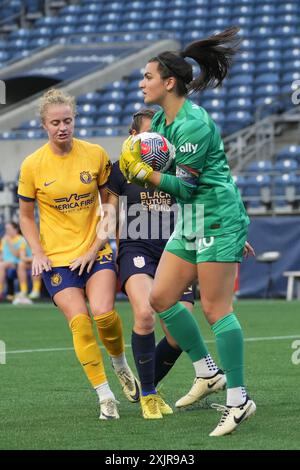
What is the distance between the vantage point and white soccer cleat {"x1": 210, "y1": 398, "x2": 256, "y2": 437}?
5527mm

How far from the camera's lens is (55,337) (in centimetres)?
1222

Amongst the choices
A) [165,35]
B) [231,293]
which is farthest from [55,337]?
[165,35]

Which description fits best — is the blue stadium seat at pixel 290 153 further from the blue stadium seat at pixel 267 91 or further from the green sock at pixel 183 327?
the green sock at pixel 183 327

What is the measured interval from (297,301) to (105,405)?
454 inches

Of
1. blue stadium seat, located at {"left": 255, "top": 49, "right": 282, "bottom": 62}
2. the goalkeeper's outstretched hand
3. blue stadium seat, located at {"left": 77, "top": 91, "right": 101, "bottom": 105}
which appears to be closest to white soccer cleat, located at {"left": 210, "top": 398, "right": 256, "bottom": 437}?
the goalkeeper's outstretched hand

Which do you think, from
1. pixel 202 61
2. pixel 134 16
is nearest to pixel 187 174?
pixel 202 61

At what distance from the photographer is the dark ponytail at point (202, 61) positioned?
5914 mm

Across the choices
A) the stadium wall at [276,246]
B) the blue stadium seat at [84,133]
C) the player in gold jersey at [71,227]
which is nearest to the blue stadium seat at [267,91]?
the blue stadium seat at [84,133]

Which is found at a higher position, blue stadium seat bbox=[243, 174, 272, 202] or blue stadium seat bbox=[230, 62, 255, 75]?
blue stadium seat bbox=[230, 62, 255, 75]

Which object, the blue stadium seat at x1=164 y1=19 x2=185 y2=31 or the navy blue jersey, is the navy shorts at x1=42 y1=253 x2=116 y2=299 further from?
the blue stadium seat at x1=164 y1=19 x2=185 y2=31

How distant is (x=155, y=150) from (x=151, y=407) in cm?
159

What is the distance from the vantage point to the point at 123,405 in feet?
23.1

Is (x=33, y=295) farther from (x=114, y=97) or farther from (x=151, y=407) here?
(x=151, y=407)

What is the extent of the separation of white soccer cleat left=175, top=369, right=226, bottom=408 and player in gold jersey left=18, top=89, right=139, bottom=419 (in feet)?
1.81
